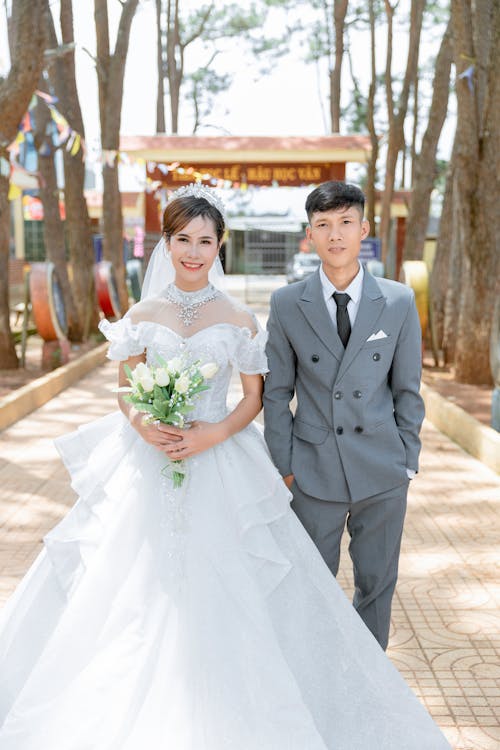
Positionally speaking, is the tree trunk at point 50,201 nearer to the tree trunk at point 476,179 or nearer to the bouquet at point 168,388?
the tree trunk at point 476,179

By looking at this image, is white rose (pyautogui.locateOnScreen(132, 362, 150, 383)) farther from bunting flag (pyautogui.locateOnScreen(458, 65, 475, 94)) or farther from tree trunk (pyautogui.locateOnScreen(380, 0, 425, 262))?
tree trunk (pyautogui.locateOnScreen(380, 0, 425, 262))

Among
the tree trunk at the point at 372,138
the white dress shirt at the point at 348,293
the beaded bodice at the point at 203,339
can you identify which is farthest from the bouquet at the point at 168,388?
the tree trunk at the point at 372,138

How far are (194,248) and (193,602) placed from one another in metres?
1.16

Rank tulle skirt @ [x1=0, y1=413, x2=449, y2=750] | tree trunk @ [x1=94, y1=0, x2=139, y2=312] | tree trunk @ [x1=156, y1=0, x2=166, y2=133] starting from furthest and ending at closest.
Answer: tree trunk @ [x1=156, y1=0, x2=166, y2=133] → tree trunk @ [x1=94, y1=0, x2=139, y2=312] → tulle skirt @ [x1=0, y1=413, x2=449, y2=750]

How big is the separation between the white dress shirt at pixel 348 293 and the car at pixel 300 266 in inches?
1037

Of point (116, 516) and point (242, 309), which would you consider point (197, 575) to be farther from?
point (242, 309)

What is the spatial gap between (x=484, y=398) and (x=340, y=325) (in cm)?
708

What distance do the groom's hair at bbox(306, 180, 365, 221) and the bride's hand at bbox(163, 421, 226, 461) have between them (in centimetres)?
78

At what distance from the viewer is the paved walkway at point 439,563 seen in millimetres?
3658

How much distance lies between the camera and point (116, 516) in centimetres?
319

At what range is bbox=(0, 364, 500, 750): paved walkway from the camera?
366 centimetres

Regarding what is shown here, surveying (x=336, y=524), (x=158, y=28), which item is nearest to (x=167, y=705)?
(x=336, y=524)

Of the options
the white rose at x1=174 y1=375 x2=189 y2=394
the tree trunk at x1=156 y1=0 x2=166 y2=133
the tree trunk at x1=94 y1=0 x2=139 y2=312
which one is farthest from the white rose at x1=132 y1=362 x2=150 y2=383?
the tree trunk at x1=156 y1=0 x2=166 y2=133

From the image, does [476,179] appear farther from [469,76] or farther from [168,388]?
[168,388]
